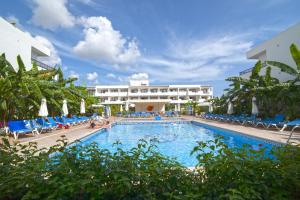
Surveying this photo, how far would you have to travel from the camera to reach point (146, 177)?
2.66 meters

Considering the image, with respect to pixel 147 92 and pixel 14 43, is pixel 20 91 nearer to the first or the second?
pixel 14 43

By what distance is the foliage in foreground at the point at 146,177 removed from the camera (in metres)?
2.52

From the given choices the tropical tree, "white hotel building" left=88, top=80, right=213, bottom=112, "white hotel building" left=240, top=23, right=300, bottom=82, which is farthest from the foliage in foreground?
"white hotel building" left=88, top=80, right=213, bottom=112

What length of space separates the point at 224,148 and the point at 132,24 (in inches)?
468

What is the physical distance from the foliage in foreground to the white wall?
58.4ft

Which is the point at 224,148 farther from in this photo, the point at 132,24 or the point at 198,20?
the point at 198,20

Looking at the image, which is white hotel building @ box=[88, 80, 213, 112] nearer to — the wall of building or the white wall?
the wall of building

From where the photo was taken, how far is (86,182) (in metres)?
Answer: 2.39

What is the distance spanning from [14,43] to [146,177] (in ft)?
67.7

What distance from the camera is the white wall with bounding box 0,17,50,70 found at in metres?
17.3

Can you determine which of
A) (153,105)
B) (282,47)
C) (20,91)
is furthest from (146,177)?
(153,105)

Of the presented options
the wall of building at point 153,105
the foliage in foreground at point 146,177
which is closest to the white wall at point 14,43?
the foliage in foreground at point 146,177

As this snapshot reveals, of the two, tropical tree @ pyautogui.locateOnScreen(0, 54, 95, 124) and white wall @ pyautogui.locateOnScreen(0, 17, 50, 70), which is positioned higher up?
white wall @ pyautogui.locateOnScreen(0, 17, 50, 70)

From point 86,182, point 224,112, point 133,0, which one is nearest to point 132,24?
point 133,0
